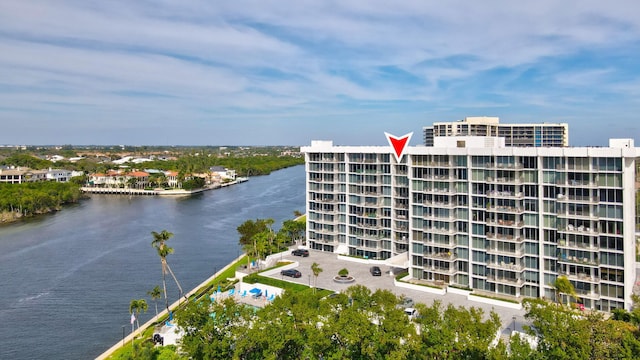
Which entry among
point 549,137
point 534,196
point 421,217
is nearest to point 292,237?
point 421,217

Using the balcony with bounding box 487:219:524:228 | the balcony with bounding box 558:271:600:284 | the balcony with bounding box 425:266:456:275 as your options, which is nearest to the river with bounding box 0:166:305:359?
the balcony with bounding box 425:266:456:275

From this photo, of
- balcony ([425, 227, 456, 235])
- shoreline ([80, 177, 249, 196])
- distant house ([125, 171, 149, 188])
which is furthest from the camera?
distant house ([125, 171, 149, 188])

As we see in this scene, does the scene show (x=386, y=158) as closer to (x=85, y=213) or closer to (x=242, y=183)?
(x=85, y=213)

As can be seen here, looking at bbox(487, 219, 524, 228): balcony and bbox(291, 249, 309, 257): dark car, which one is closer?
bbox(487, 219, 524, 228): balcony

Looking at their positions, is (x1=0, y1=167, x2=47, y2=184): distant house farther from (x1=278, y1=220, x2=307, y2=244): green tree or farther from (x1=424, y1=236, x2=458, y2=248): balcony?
(x1=424, y1=236, x2=458, y2=248): balcony

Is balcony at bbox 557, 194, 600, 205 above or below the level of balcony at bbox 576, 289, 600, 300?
above

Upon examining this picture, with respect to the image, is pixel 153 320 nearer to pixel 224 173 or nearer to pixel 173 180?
pixel 173 180
